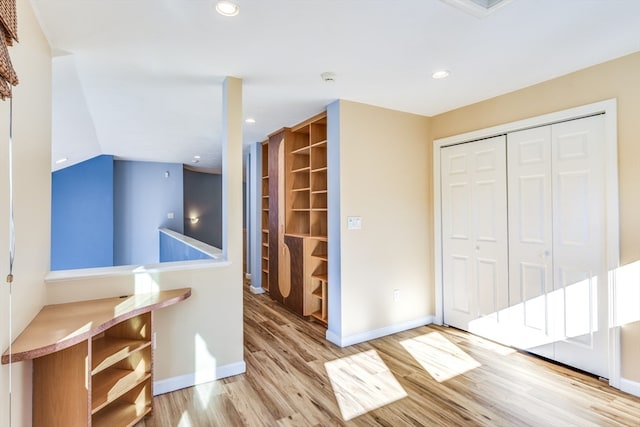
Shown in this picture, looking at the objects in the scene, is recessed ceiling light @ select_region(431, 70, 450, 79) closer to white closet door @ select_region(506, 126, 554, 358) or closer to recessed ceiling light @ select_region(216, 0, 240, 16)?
white closet door @ select_region(506, 126, 554, 358)

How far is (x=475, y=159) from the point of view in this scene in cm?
329

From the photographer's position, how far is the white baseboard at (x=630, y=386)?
2.22m

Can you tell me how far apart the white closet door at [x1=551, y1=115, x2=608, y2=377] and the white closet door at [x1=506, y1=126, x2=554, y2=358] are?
0.21 feet

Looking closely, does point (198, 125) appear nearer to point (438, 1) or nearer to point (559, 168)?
point (438, 1)

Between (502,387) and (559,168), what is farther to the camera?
(559,168)

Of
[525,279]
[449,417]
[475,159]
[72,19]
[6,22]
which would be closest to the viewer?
[6,22]

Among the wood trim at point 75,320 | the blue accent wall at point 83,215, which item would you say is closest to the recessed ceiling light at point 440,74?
the wood trim at point 75,320

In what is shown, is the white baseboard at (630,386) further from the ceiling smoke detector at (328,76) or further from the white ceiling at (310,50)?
the ceiling smoke detector at (328,76)

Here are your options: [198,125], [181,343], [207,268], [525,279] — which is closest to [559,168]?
[525,279]

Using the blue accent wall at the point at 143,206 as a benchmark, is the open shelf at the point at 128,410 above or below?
below

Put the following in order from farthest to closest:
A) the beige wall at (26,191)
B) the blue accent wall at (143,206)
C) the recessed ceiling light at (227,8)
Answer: the blue accent wall at (143,206) → the recessed ceiling light at (227,8) → the beige wall at (26,191)

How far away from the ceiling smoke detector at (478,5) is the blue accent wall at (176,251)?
2.66 metres

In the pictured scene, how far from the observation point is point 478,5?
1.70m

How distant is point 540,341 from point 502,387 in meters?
0.74
